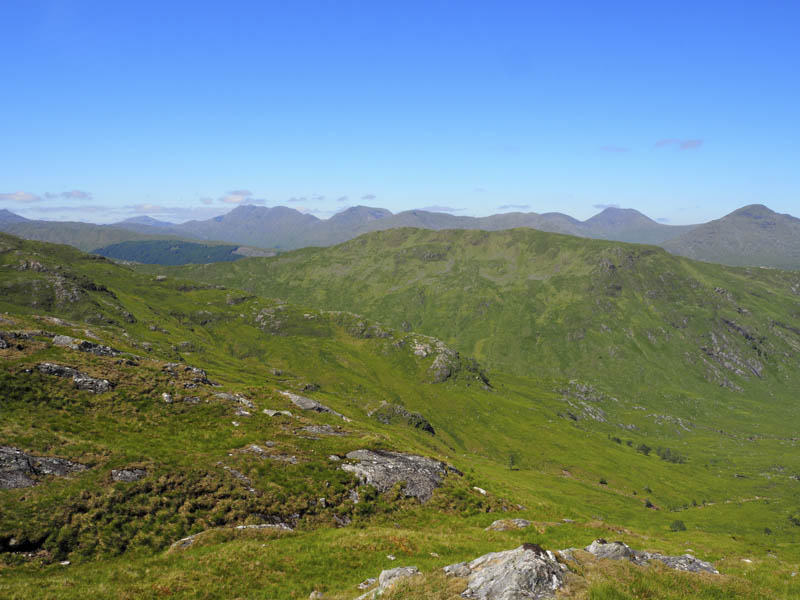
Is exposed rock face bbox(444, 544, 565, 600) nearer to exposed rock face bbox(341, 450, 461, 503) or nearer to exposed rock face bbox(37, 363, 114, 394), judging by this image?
exposed rock face bbox(341, 450, 461, 503)

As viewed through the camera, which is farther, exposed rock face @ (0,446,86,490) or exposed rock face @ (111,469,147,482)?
exposed rock face @ (111,469,147,482)

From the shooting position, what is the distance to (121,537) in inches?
1024

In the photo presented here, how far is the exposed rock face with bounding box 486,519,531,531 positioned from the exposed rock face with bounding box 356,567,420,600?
17765mm

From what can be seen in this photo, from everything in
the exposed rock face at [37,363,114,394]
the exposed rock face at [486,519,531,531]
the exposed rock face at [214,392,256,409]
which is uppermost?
the exposed rock face at [37,363,114,394]

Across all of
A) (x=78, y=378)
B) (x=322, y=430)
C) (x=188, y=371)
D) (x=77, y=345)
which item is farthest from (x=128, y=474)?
(x=77, y=345)

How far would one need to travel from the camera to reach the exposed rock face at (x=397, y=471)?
41775mm

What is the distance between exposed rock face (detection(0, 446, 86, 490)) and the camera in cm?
2731

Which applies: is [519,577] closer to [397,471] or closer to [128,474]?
[397,471]

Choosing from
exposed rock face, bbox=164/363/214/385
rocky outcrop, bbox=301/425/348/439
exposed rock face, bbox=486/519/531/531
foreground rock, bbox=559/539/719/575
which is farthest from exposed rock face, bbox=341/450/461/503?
exposed rock face, bbox=164/363/214/385

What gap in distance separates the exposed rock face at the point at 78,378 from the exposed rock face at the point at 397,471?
2826cm

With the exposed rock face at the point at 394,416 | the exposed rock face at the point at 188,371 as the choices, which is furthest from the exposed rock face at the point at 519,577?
the exposed rock face at the point at 394,416

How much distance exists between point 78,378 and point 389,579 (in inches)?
1670

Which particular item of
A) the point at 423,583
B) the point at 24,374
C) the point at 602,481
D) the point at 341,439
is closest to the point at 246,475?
the point at 341,439

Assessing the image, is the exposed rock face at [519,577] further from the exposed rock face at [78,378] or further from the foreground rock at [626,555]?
the exposed rock face at [78,378]
